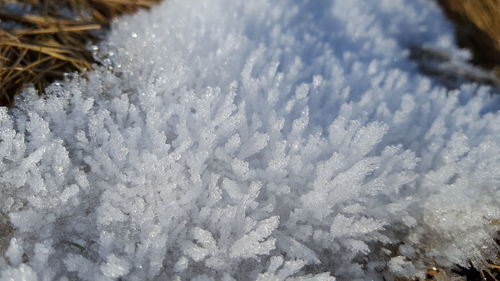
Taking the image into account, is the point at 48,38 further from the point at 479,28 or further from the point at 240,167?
the point at 479,28

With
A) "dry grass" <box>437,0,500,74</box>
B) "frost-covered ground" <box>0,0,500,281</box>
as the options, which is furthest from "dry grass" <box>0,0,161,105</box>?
"dry grass" <box>437,0,500,74</box>

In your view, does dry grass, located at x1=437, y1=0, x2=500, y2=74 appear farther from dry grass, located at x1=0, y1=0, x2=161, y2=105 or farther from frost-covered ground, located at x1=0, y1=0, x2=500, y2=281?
dry grass, located at x1=0, y1=0, x2=161, y2=105

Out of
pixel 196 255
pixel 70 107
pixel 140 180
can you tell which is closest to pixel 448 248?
pixel 196 255

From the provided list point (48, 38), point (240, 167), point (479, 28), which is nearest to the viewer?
point (240, 167)

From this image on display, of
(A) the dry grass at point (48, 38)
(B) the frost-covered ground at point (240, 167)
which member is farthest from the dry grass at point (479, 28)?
(A) the dry grass at point (48, 38)

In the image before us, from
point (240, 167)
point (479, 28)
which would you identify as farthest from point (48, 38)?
point (479, 28)

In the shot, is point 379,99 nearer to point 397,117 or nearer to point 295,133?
point 397,117

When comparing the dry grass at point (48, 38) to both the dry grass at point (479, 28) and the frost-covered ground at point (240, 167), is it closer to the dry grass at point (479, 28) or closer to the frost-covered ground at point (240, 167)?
the frost-covered ground at point (240, 167)
